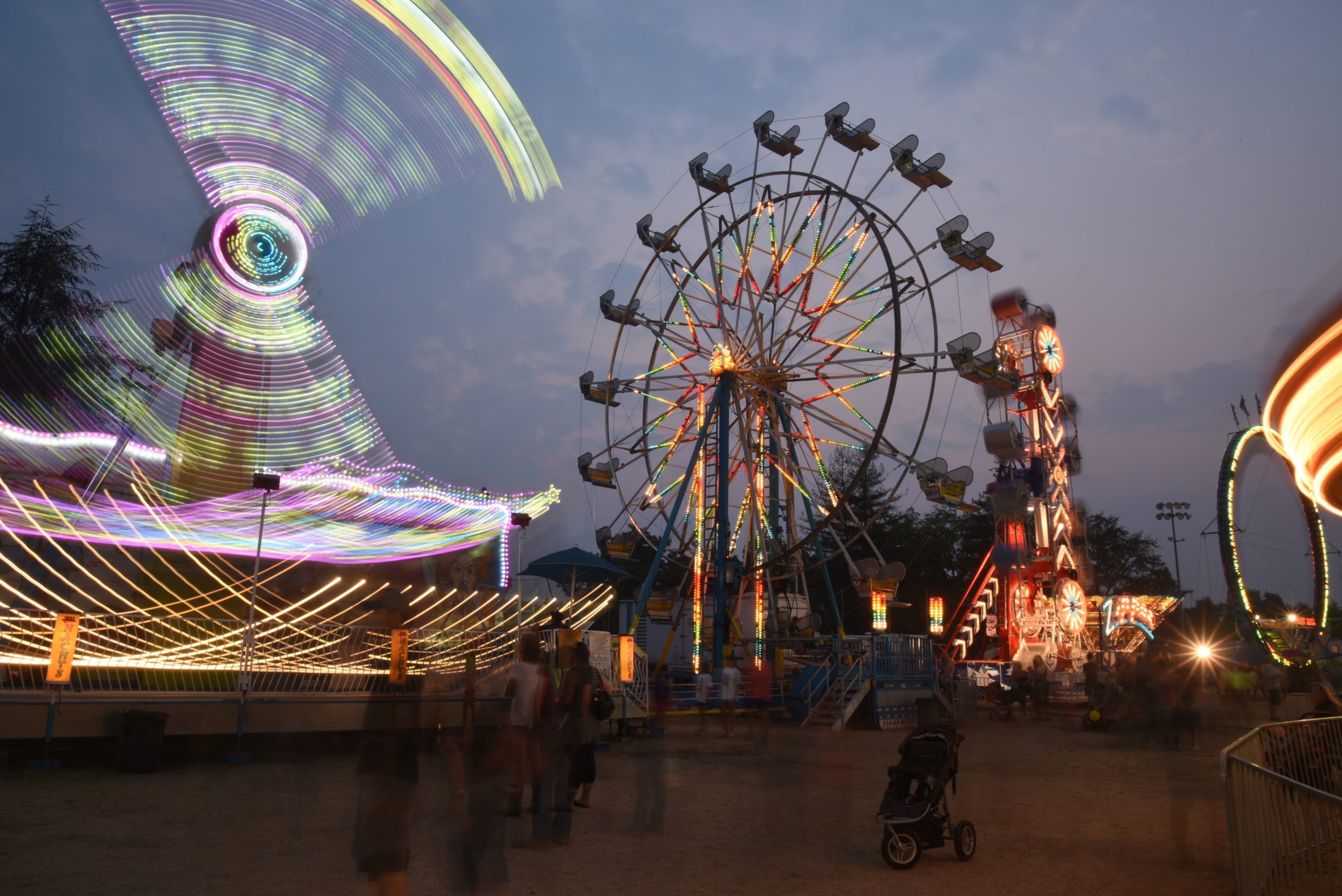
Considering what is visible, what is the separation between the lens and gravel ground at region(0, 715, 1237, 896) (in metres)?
5.93

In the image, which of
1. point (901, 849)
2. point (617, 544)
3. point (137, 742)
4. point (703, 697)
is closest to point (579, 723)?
point (901, 849)

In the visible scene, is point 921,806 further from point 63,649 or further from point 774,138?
point 774,138

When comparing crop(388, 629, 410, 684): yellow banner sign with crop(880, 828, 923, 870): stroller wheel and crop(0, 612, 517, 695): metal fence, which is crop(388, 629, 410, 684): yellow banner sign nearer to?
crop(0, 612, 517, 695): metal fence

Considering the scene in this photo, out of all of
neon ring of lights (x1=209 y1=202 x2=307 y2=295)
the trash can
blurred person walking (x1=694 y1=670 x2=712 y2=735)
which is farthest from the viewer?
blurred person walking (x1=694 y1=670 x2=712 y2=735)

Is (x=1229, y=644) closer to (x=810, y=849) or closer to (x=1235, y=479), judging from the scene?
(x=1235, y=479)

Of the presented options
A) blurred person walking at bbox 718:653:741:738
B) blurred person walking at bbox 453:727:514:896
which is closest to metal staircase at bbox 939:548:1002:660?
blurred person walking at bbox 718:653:741:738

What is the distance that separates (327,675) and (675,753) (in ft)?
16.6

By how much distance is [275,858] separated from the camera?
20.7ft

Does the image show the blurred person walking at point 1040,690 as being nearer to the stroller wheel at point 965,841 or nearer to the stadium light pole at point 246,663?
the stroller wheel at point 965,841

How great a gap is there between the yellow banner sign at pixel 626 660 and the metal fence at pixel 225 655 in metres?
1.84

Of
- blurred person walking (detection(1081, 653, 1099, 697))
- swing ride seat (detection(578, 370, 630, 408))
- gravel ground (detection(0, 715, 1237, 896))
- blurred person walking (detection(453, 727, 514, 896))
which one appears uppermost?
swing ride seat (detection(578, 370, 630, 408))

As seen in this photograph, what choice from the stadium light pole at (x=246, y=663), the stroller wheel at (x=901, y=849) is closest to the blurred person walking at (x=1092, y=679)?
the stroller wheel at (x=901, y=849)

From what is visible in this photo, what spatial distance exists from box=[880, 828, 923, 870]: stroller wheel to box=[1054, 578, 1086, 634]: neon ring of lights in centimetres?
2643

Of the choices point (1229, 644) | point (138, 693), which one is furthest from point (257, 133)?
point (1229, 644)
